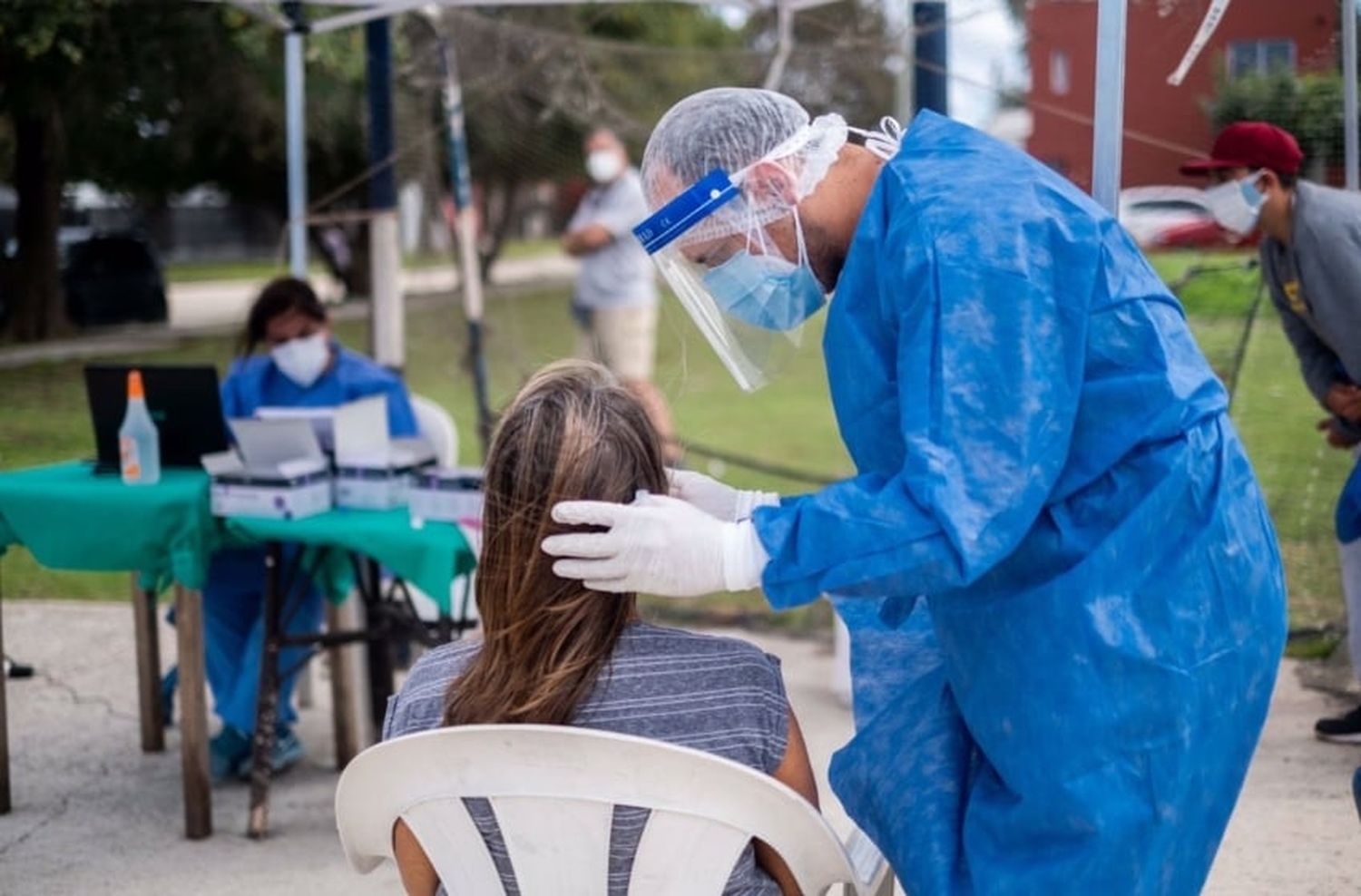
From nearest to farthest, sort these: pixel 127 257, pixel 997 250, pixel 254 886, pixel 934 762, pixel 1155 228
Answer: pixel 997 250 < pixel 934 762 < pixel 254 886 < pixel 1155 228 < pixel 127 257

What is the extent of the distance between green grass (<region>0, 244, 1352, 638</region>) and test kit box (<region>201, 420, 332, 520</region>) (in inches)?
25.8

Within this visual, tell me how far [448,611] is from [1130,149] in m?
2.51

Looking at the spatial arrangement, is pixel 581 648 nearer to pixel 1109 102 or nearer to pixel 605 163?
pixel 1109 102

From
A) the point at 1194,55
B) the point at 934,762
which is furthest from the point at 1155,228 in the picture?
the point at 934,762

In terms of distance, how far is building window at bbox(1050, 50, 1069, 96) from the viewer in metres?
5.62

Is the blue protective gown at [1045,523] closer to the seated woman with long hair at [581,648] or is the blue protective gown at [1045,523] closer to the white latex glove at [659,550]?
the white latex glove at [659,550]

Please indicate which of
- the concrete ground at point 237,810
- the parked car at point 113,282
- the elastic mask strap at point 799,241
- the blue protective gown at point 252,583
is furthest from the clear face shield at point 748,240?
the parked car at point 113,282

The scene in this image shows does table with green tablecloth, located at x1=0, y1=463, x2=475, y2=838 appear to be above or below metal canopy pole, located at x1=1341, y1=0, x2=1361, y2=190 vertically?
below

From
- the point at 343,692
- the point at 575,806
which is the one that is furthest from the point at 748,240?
the point at 343,692

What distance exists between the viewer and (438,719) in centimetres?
202

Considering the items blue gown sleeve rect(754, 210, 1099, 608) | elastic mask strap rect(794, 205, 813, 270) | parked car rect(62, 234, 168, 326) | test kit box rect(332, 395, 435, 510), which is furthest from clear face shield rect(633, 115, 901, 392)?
parked car rect(62, 234, 168, 326)

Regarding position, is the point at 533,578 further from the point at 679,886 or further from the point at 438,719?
the point at 679,886

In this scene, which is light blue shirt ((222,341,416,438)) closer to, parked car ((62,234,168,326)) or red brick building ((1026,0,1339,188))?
red brick building ((1026,0,1339,188))

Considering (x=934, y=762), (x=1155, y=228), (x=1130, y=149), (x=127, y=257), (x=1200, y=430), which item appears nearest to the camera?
(x=1200, y=430)
